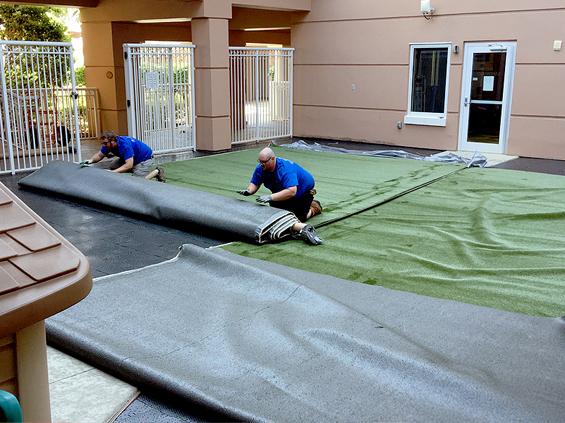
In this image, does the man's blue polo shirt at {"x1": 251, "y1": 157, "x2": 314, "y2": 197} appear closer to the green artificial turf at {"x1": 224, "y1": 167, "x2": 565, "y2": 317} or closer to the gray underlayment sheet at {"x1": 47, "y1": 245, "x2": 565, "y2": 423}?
the green artificial turf at {"x1": 224, "y1": 167, "x2": 565, "y2": 317}

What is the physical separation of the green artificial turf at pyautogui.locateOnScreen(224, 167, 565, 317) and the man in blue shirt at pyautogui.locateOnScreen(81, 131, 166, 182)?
3007mm

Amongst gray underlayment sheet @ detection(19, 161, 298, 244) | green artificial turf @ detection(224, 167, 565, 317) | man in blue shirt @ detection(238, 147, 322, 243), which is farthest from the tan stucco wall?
man in blue shirt @ detection(238, 147, 322, 243)

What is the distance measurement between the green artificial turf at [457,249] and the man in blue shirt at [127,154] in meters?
3.01

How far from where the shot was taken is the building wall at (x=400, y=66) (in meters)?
10.4

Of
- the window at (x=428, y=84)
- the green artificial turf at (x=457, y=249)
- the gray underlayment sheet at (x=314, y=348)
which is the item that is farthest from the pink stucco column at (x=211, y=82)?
the gray underlayment sheet at (x=314, y=348)

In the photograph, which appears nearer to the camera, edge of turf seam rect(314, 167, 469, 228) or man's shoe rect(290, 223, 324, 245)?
man's shoe rect(290, 223, 324, 245)

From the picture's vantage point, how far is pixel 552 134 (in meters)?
10.6

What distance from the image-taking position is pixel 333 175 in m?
8.98

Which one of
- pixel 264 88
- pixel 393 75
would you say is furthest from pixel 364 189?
pixel 264 88

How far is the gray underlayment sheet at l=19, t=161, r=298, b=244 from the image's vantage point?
17.8 feet

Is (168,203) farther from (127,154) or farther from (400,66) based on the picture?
(400,66)

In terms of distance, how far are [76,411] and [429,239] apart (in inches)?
153

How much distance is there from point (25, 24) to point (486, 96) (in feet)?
40.6

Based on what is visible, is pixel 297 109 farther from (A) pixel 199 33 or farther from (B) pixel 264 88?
(A) pixel 199 33
